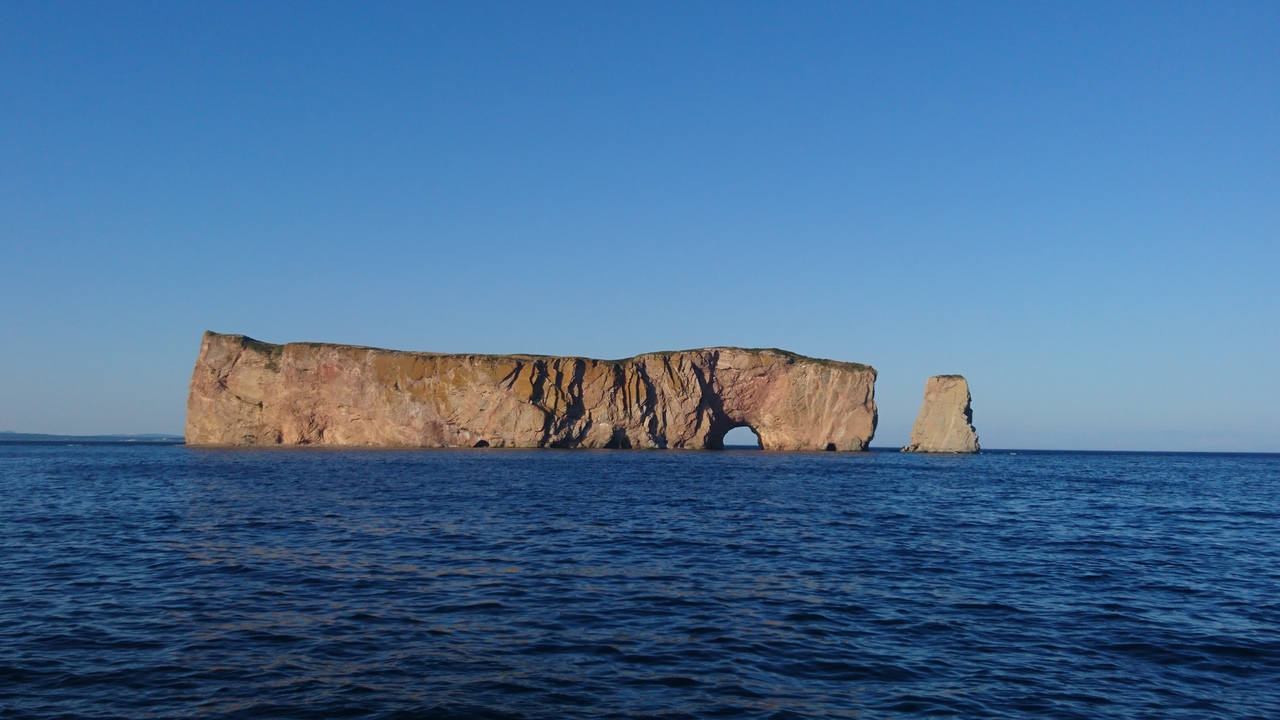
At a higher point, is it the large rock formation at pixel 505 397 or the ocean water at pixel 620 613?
the large rock formation at pixel 505 397

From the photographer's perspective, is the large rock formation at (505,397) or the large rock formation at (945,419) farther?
the large rock formation at (945,419)

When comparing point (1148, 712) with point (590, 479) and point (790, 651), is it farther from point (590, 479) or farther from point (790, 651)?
point (590, 479)

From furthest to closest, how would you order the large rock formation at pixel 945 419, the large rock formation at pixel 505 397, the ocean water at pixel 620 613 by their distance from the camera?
the large rock formation at pixel 945 419 → the large rock formation at pixel 505 397 → the ocean water at pixel 620 613

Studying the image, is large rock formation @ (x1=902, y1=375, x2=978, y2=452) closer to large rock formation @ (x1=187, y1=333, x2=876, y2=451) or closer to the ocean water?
large rock formation @ (x1=187, y1=333, x2=876, y2=451)

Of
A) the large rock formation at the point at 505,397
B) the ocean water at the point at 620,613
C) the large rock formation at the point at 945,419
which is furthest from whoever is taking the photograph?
the large rock formation at the point at 945,419

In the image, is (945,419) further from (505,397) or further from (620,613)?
(620,613)

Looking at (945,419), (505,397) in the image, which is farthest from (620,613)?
(945,419)

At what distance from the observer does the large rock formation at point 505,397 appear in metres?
83.4

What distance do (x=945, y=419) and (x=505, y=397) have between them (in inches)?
Result: 1924

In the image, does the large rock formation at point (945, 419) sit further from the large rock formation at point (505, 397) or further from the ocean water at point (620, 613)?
the ocean water at point (620, 613)

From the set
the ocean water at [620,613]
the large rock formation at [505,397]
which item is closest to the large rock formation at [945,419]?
the large rock formation at [505,397]

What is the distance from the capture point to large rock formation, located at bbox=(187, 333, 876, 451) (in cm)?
8344

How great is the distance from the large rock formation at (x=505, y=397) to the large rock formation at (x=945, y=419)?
28.3 feet

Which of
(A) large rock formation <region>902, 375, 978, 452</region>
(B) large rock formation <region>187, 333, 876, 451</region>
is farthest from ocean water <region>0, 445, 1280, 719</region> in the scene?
(A) large rock formation <region>902, 375, 978, 452</region>
